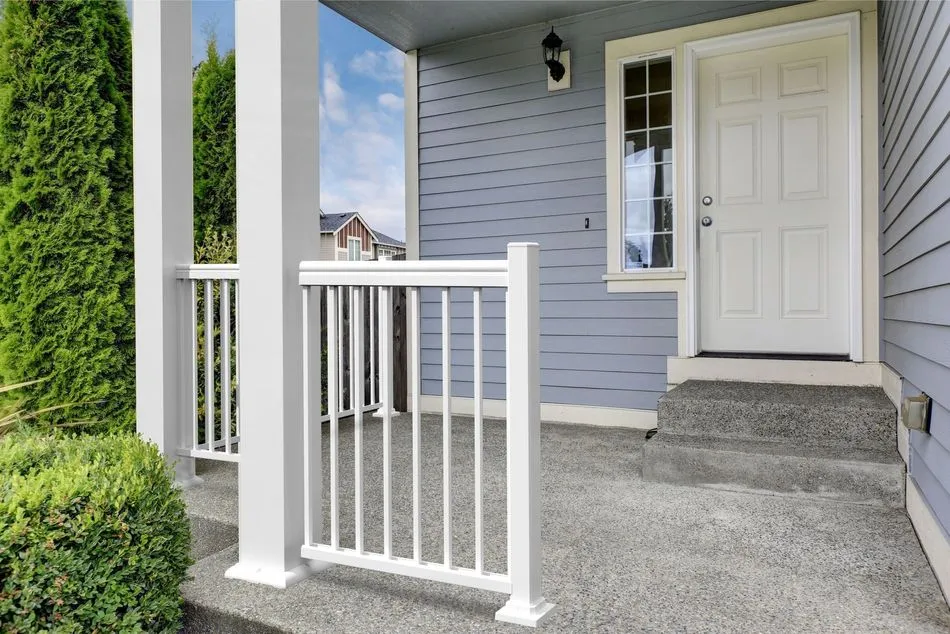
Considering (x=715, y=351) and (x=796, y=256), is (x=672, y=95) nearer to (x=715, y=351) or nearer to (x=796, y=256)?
(x=796, y=256)

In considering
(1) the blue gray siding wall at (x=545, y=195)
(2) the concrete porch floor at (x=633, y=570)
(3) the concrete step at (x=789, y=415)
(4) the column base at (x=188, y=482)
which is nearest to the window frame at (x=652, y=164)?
(1) the blue gray siding wall at (x=545, y=195)

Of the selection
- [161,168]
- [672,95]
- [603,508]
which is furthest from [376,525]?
[672,95]

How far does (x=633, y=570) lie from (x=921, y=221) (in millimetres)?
1497

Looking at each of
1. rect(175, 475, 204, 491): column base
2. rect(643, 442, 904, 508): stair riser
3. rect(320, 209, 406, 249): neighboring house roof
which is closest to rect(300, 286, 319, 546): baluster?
rect(175, 475, 204, 491): column base

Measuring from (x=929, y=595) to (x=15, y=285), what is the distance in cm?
401

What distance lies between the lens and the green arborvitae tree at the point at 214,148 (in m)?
4.42

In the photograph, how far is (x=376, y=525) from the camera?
2.43 m

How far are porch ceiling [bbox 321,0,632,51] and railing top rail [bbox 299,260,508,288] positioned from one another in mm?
2729

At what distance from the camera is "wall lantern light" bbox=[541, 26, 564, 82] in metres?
4.17

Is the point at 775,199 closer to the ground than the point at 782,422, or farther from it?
farther from it

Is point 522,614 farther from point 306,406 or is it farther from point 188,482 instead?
point 188,482

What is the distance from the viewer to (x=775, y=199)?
150 inches

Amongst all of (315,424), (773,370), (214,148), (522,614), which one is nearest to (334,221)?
(214,148)

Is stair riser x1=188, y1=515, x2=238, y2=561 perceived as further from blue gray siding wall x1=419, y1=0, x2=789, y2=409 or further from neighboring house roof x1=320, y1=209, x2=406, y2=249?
neighboring house roof x1=320, y1=209, x2=406, y2=249
